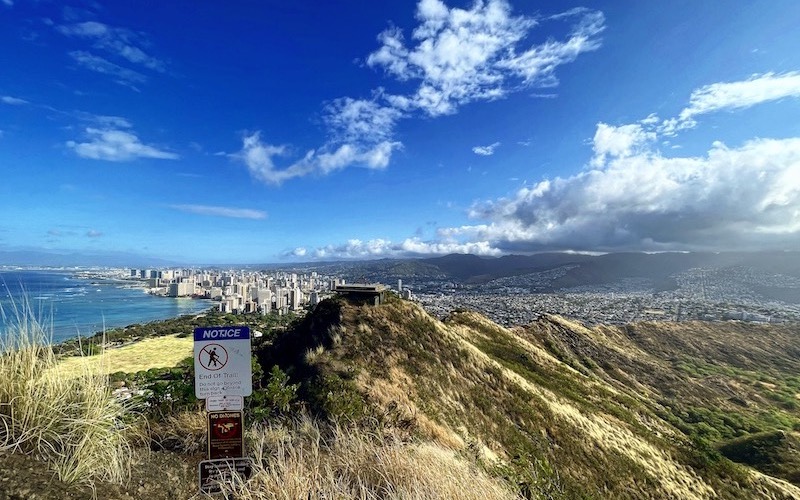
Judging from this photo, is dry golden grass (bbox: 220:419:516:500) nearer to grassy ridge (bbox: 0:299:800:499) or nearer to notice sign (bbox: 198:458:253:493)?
grassy ridge (bbox: 0:299:800:499)

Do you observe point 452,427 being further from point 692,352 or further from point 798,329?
point 798,329

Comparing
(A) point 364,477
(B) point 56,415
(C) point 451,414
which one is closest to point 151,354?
(C) point 451,414

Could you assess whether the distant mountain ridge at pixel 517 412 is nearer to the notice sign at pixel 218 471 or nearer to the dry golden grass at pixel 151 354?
the notice sign at pixel 218 471

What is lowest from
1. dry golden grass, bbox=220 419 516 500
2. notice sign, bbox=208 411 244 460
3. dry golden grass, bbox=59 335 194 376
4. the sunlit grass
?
dry golden grass, bbox=59 335 194 376

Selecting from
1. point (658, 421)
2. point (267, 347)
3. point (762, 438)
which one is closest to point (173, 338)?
point (267, 347)

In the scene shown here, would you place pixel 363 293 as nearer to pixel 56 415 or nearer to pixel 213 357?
pixel 213 357

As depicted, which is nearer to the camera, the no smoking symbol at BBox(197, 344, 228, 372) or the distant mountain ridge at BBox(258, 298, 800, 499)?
the no smoking symbol at BBox(197, 344, 228, 372)

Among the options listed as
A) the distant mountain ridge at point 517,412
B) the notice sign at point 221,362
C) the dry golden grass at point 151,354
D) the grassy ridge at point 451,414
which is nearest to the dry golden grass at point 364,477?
the grassy ridge at point 451,414

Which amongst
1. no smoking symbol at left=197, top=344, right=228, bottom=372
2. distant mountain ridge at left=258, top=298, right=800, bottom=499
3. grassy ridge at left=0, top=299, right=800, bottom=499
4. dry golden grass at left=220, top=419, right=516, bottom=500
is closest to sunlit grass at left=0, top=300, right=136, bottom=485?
grassy ridge at left=0, top=299, right=800, bottom=499
